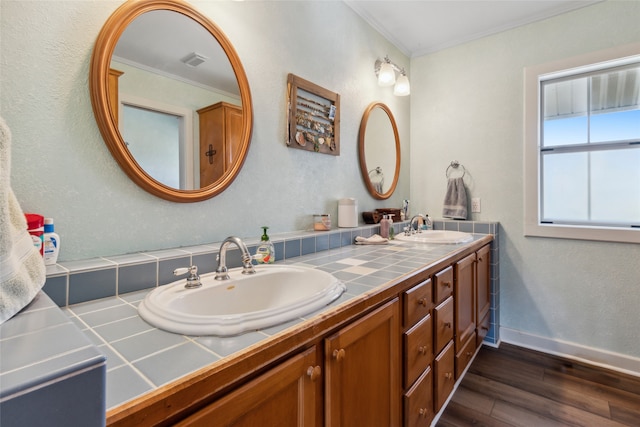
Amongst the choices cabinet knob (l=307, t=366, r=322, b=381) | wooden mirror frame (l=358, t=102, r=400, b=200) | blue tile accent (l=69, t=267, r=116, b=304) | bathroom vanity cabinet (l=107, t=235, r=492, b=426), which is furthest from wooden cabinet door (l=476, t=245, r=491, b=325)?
blue tile accent (l=69, t=267, r=116, b=304)

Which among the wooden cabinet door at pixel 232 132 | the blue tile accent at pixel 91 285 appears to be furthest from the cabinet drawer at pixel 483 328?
the blue tile accent at pixel 91 285

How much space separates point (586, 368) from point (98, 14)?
311 centimetres

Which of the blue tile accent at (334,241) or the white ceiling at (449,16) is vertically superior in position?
the white ceiling at (449,16)

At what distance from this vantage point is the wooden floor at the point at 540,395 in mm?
1576

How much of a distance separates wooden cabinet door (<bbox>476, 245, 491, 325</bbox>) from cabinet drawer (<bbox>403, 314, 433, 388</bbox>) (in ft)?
2.66

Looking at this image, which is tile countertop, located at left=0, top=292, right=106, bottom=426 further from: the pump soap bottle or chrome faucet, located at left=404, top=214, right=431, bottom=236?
chrome faucet, located at left=404, top=214, right=431, bottom=236

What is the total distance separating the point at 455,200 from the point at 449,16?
1.34 meters

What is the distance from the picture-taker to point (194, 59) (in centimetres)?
125

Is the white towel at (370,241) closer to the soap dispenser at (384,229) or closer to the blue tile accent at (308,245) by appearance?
the soap dispenser at (384,229)

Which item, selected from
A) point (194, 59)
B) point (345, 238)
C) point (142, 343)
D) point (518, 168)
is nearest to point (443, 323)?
point (345, 238)

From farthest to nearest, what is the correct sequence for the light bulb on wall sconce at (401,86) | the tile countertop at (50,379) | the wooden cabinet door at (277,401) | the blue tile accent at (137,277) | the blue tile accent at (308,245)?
the light bulb on wall sconce at (401,86), the blue tile accent at (308,245), the blue tile accent at (137,277), the wooden cabinet door at (277,401), the tile countertop at (50,379)

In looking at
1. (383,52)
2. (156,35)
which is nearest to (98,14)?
(156,35)

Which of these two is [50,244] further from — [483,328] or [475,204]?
[475,204]

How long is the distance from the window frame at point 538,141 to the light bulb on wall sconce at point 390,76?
861mm
